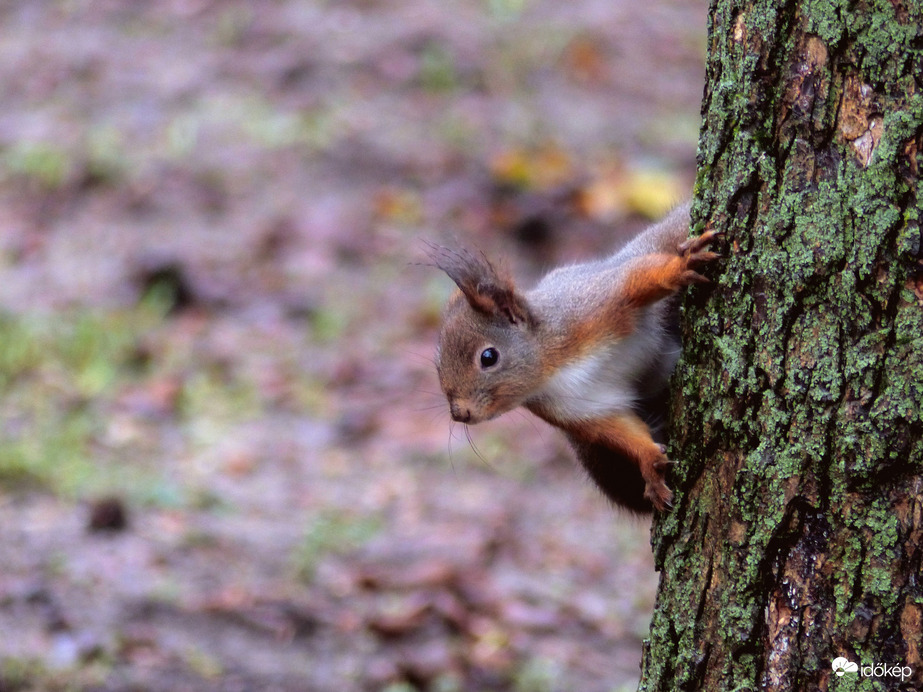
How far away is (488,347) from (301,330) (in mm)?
3275

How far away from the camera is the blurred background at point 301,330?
3.68m

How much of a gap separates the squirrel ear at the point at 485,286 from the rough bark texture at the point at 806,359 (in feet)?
2.09

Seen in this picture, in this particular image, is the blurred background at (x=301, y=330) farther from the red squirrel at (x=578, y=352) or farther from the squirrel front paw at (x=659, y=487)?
the squirrel front paw at (x=659, y=487)

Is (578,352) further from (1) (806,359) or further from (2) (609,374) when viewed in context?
(1) (806,359)

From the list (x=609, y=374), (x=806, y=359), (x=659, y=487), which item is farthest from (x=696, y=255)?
(x=609, y=374)

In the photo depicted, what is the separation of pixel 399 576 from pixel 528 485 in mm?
976

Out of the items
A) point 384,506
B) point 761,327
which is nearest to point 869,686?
point 761,327

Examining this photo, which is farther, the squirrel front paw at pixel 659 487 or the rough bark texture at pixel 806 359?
the squirrel front paw at pixel 659 487

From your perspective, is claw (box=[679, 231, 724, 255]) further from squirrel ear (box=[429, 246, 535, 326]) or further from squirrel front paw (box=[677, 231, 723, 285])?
squirrel ear (box=[429, 246, 535, 326])

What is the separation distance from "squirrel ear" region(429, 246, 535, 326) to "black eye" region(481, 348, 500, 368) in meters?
0.09

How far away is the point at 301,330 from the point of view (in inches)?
230

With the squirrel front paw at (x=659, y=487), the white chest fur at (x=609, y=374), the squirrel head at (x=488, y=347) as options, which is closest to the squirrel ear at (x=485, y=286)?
the squirrel head at (x=488, y=347)

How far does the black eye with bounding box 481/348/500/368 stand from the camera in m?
2.69

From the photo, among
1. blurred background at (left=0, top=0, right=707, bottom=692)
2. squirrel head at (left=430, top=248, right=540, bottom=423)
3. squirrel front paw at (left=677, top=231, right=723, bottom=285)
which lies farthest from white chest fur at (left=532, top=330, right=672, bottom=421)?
blurred background at (left=0, top=0, right=707, bottom=692)
